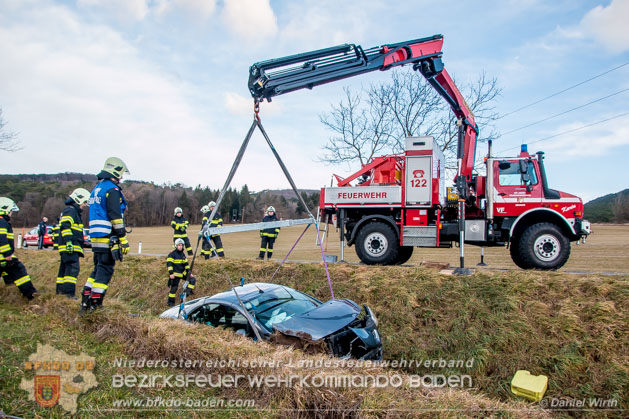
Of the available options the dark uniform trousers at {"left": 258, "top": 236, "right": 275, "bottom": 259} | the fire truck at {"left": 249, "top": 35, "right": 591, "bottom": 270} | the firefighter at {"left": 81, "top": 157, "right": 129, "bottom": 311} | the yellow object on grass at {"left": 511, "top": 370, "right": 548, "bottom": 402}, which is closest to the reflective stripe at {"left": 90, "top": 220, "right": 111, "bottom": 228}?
the firefighter at {"left": 81, "top": 157, "right": 129, "bottom": 311}

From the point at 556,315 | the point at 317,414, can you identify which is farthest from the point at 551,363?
the point at 317,414

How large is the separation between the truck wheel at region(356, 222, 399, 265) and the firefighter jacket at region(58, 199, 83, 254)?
6.68 metres

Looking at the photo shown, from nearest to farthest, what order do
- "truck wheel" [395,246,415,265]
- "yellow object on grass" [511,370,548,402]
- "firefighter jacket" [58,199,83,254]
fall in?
"yellow object on grass" [511,370,548,402]
"firefighter jacket" [58,199,83,254]
"truck wheel" [395,246,415,265]

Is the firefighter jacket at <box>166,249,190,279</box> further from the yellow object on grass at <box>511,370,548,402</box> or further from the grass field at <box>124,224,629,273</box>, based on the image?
the yellow object on grass at <box>511,370,548,402</box>

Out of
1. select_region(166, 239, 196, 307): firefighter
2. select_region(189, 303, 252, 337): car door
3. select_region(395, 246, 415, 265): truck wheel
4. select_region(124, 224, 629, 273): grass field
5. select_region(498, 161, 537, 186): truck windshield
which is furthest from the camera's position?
select_region(124, 224, 629, 273): grass field

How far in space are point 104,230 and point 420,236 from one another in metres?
7.20

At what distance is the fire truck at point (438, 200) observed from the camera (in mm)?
8805

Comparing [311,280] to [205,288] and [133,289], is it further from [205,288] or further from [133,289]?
[133,289]

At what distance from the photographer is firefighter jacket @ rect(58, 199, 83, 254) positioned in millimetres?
8367

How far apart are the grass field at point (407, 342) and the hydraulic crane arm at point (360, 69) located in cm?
409

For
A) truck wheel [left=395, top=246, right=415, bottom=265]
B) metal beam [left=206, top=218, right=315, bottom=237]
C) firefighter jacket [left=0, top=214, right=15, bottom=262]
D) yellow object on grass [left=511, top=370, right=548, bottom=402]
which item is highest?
metal beam [left=206, top=218, right=315, bottom=237]

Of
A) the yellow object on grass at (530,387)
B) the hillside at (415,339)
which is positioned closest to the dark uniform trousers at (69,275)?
the hillside at (415,339)

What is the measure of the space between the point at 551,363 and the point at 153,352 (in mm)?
5606

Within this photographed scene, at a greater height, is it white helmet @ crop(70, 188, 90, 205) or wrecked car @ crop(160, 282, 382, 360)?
white helmet @ crop(70, 188, 90, 205)
